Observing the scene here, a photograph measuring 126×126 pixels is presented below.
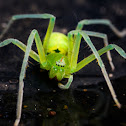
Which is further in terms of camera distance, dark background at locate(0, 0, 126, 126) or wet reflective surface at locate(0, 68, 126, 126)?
dark background at locate(0, 0, 126, 126)

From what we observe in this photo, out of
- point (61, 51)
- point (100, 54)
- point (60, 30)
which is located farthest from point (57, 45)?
point (60, 30)

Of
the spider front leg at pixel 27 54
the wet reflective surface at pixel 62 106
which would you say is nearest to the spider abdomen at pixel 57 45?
the spider front leg at pixel 27 54

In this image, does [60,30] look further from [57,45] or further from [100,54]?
[100,54]

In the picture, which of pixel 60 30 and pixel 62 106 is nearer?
pixel 62 106

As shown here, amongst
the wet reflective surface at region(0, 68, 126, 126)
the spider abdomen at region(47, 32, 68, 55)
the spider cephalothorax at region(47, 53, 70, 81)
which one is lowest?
the wet reflective surface at region(0, 68, 126, 126)

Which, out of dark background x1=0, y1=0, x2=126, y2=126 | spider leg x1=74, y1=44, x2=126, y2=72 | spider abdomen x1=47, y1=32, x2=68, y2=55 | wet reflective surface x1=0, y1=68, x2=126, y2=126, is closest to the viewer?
wet reflective surface x1=0, y1=68, x2=126, y2=126

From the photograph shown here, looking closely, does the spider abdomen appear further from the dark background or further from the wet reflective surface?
the wet reflective surface

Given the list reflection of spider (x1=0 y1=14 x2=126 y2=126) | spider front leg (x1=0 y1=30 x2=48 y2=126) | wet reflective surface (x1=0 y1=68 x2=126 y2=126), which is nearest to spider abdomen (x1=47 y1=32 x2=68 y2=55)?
reflection of spider (x1=0 y1=14 x2=126 y2=126)

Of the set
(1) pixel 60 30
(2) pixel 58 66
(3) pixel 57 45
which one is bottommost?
(2) pixel 58 66

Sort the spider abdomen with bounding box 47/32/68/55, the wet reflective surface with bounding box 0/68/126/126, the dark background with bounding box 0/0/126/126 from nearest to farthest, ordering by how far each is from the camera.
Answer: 1. the wet reflective surface with bounding box 0/68/126/126
2. the dark background with bounding box 0/0/126/126
3. the spider abdomen with bounding box 47/32/68/55
